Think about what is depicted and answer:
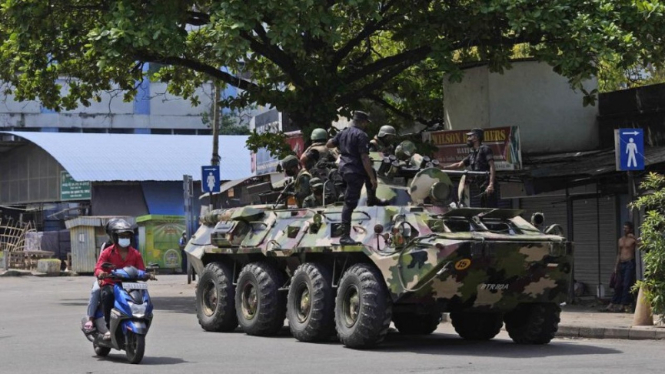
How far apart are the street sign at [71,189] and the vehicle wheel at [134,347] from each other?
3765 centimetres

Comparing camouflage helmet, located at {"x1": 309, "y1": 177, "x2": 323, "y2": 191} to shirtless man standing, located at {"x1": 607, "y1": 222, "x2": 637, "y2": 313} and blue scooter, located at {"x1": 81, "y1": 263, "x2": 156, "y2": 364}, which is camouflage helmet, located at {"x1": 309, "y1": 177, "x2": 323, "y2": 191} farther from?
shirtless man standing, located at {"x1": 607, "y1": 222, "x2": 637, "y2": 313}

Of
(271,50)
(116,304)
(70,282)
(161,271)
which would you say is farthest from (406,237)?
(161,271)

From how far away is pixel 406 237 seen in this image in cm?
1483

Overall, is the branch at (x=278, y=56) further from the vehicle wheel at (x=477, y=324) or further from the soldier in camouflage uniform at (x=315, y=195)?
the vehicle wheel at (x=477, y=324)

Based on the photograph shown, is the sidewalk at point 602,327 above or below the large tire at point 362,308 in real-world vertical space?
below

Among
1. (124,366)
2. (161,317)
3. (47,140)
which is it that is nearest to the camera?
(124,366)

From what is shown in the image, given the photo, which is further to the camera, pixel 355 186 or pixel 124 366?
pixel 355 186

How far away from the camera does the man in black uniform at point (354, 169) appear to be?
51.4 ft

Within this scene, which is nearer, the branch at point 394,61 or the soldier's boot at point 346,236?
the soldier's boot at point 346,236

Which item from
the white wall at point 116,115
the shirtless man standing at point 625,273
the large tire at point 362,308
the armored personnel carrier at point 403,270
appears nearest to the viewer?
the armored personnel carrier at point 403,270

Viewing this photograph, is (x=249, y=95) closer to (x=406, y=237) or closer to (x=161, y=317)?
(x=161, y=317)

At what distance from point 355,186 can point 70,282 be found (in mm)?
24534

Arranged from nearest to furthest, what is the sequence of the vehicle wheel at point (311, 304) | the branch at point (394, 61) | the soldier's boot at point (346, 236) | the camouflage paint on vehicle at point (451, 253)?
the camouflage paint on vehicle at point (451, 253), the soldier's boot at point (346, 236), the vehicle wheel at point (311, 304), the branch at point (394, 61)

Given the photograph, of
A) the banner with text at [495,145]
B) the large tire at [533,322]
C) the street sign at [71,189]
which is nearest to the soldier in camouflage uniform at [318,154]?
the large tire at [533,322]
